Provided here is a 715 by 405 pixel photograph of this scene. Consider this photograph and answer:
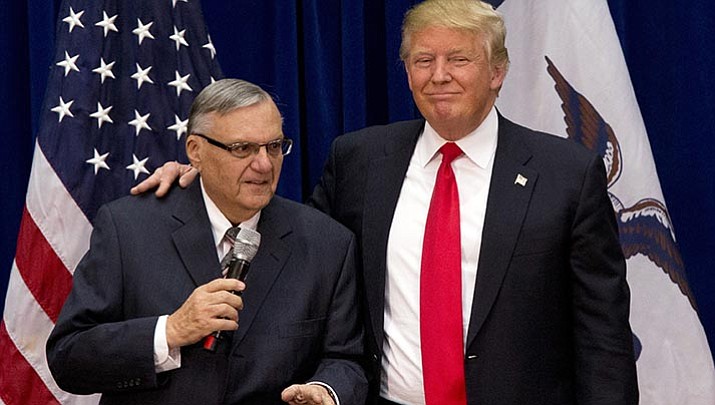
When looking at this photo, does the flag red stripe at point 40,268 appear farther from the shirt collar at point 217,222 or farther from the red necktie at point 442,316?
the red necktie at point 442,316

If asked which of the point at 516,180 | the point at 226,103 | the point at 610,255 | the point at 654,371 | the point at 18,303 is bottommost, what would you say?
the point at 654,371

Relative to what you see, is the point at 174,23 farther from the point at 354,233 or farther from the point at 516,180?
the point at 516,180

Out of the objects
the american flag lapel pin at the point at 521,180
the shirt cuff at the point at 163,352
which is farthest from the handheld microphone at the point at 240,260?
the american flag lapel pin at the point at 521,180

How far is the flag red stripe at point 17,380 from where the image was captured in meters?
2.96

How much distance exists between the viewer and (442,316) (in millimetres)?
2453

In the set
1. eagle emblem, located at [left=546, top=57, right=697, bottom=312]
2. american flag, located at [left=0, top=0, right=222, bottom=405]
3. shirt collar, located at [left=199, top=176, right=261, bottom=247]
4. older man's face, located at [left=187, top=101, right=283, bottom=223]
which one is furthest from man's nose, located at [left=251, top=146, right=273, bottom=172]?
eagle emblem, located at [left=546, top=57, right=697, bottom=312]

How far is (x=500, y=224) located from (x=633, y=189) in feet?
2.72

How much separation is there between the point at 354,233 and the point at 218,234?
1.20 feet

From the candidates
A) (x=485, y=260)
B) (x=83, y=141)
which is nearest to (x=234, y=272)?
(x=485, y=260)

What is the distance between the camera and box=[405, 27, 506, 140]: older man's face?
2486mm

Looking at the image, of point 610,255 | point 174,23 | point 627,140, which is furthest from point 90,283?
point 627,140

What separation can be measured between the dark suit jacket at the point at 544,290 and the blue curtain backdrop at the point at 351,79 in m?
1.01

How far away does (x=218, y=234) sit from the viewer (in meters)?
2.47

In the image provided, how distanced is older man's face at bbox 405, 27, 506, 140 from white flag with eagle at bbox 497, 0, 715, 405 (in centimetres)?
71
